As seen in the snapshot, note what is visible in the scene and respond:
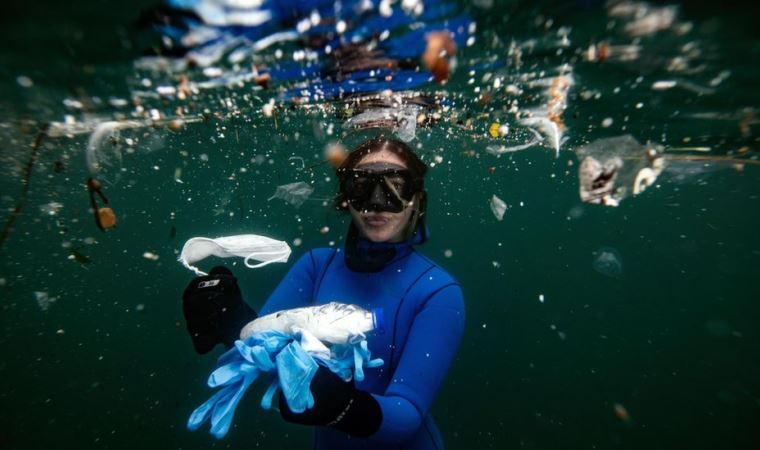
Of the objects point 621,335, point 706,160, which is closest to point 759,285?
point 621,335

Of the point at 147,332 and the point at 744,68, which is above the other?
the point at 744,68

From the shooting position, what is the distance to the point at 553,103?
8125 mm

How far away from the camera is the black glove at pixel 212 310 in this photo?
3.13m

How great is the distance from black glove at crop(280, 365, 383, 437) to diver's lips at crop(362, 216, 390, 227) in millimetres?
1905

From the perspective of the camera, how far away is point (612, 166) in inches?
352

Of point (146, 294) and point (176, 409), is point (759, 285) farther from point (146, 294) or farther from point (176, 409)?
point (146, 294)

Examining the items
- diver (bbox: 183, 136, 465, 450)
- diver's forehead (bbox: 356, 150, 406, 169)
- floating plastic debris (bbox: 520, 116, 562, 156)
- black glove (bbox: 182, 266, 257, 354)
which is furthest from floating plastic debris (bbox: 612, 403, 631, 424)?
black glove (bbox: 182, 266, 257, 354)

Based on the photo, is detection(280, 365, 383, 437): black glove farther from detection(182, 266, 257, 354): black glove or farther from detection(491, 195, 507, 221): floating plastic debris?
detection(491, 195, 507, 221): floating plastic debris

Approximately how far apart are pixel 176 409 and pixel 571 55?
3120cm

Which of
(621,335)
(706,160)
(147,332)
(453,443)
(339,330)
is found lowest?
(621,335)

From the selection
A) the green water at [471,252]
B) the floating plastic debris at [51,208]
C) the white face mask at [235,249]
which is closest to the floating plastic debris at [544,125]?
the green water at [471,252]

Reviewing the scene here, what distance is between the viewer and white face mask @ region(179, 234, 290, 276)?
3281mm

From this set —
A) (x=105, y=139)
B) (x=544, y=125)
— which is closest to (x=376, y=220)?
(x=544, y=125)

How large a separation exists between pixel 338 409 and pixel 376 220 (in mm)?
2096
